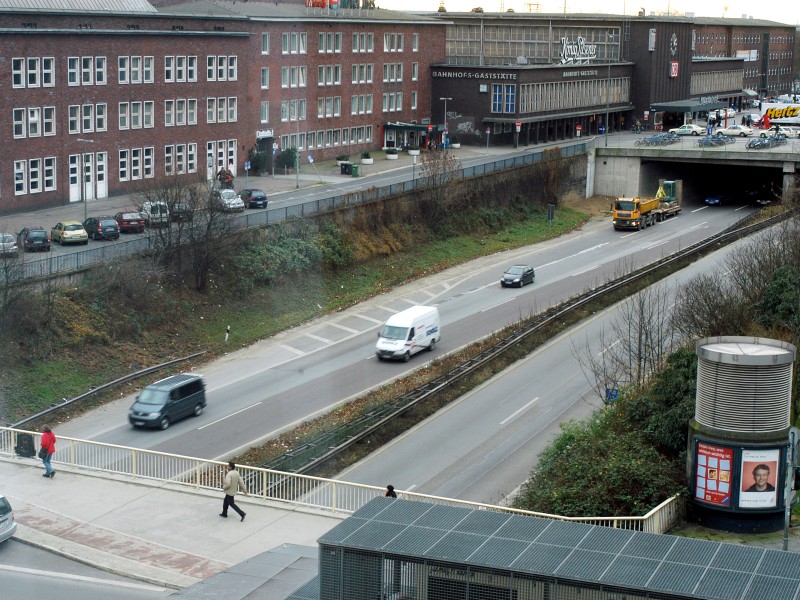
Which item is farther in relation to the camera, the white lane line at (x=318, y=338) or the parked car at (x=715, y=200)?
the parked car at (x=715, y=200)

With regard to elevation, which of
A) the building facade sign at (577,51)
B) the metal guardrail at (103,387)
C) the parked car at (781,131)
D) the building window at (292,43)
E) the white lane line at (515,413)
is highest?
the building facade sign at (577,51)

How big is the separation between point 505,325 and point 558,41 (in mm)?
48255

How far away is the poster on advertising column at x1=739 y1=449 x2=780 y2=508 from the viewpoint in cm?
1620

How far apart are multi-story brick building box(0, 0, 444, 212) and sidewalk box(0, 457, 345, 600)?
24221 mm

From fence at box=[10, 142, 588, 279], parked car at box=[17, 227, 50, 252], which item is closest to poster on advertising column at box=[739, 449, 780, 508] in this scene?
fence at box=[10, 142, 588, 279]

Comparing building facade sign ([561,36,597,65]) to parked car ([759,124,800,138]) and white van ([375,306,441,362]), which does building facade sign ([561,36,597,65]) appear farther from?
white van ([375,306,441,362])

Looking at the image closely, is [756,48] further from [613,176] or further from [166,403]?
[166,403]

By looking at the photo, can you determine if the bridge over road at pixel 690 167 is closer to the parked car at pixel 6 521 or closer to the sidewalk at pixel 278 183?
the sidewalk at pixel 278 183

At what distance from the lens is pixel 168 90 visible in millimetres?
50062

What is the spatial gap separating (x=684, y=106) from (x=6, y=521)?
74350mm

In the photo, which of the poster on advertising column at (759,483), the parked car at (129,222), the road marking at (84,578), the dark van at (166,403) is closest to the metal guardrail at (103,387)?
the dark van at (166,403)

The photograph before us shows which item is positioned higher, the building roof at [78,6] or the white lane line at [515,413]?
the building roof at [78,6]

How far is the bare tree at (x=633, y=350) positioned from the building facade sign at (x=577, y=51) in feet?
160

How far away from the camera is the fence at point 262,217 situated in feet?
115
